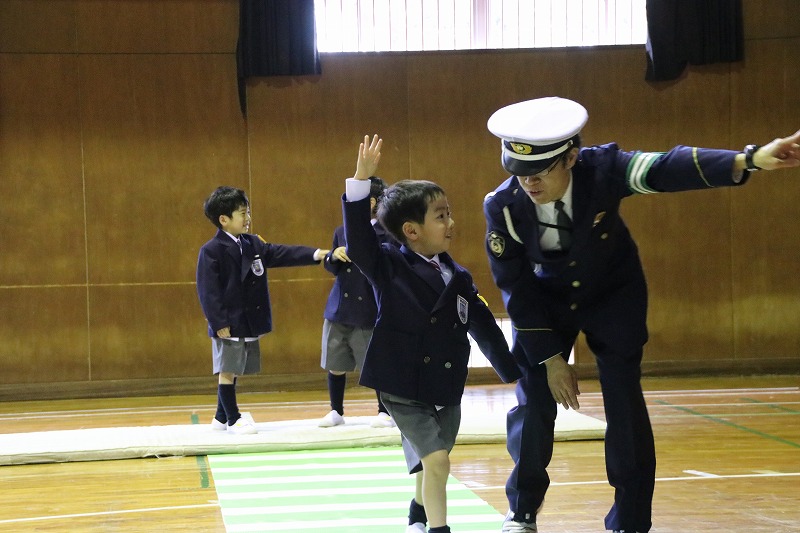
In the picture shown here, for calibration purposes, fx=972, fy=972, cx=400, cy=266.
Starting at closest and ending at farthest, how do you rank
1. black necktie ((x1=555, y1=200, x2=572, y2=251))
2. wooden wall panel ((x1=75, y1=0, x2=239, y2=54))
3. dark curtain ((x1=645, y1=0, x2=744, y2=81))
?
black necktie ((x1=555, y1=200, x2=572, y2=251)) → wooden wall panel ((x1=75, y1=0, x2=239, y2=54)) → dark curtain ((x1=645, y1=0, x2=744, y2=81))

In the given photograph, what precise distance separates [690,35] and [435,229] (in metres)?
5.64

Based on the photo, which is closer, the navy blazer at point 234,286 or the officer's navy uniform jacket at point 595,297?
the officer's navy uniform jacket at point 595,297

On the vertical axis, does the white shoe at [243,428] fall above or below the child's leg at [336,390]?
below

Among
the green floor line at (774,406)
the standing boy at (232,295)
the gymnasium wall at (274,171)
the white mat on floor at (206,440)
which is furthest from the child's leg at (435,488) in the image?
the gymnasium wall at (274,171)

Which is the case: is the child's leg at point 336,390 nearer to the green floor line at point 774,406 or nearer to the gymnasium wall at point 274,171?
the gymnasium wall at point 274,171

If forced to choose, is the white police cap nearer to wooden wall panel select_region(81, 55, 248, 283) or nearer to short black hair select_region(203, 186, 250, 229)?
short black hair select_region(203, 186, 250, 229)

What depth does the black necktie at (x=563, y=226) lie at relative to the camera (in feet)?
9.00

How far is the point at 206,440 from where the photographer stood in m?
4.99

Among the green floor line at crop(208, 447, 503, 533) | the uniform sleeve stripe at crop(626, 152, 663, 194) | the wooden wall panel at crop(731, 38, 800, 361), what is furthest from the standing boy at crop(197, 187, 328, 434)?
the wooden wall panel at crop(731, 38, 800, 361)

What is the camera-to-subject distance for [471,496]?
378 cm

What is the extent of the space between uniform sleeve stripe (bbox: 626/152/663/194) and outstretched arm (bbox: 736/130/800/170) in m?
0.36

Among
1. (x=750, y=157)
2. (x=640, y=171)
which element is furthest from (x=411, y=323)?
(x=750, y=157)

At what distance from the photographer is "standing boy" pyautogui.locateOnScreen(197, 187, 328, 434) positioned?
5375 millimetres

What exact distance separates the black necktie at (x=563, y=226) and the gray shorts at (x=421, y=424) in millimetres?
594
